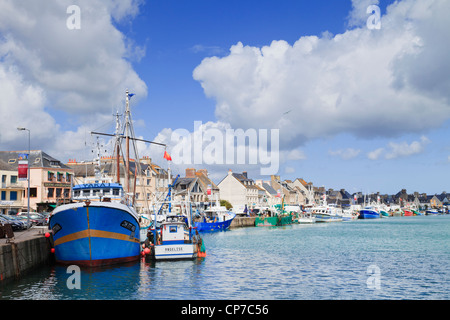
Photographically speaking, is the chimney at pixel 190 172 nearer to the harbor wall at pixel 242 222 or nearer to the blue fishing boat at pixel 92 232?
the harbor wall at pixel 242 222

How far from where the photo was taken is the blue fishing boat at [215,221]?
283 ft

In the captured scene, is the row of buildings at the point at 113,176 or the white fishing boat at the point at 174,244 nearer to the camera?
the white fishing boat at the point at 174,244

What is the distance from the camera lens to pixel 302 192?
7594 inches

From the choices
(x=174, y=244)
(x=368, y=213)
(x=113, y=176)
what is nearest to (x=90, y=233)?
(x=174, y=244)

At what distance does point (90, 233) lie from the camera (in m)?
30.6

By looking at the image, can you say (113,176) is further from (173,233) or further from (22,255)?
(22,255)

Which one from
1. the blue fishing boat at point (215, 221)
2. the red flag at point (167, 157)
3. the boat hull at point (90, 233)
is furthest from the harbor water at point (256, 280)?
the blue fishing boat at point (215, 221)

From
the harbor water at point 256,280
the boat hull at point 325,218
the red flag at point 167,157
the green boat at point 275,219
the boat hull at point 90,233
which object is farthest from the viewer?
the boat hull at point 325,218

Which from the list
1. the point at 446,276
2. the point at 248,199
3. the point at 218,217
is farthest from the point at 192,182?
the point at 446,276

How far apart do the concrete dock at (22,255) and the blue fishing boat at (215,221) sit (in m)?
49.8

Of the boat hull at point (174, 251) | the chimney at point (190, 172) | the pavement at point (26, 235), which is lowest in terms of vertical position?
the boat hull at point (174, 251)
